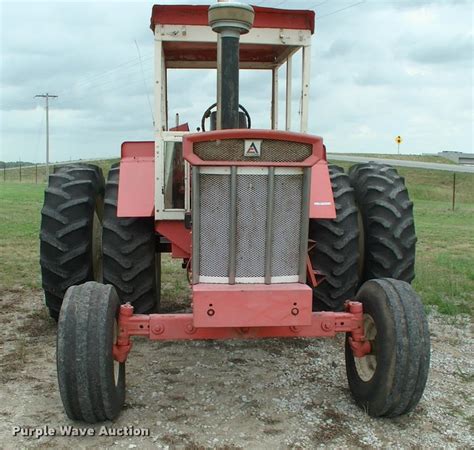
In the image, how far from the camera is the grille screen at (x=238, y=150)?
12.1 feet

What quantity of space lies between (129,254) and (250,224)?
61.3 inches

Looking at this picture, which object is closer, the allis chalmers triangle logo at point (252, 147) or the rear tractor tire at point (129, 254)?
the allis chalmers triangle logo at point (252, 147)

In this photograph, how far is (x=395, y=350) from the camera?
149 inches

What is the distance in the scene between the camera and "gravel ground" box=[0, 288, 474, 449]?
374 centimetres

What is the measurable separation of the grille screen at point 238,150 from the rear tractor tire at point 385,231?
207cm

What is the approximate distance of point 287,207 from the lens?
3863mm

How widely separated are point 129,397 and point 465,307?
13.4 ft

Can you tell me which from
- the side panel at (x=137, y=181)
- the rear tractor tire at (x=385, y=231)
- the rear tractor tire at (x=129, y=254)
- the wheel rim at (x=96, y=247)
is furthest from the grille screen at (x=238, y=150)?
the wheel rim at (x=96, y=247)

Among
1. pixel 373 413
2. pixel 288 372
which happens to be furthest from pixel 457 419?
pixel 288 372

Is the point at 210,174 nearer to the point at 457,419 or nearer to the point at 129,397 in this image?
the point at 129,397

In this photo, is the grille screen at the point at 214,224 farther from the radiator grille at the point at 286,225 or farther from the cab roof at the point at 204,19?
the cab roof at the point at 204,19

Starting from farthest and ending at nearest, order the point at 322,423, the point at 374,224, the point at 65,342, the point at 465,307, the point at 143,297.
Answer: the point at 465,307
the point at 374,224
the point at 143,297
the point at 322,423
the point at 65,342

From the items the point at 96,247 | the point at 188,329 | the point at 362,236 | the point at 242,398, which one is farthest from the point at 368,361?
the point at 96,247

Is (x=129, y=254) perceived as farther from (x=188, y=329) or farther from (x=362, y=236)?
(x=362, y=236)
